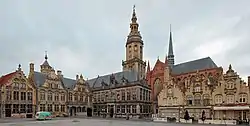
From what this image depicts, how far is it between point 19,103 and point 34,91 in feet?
13.9

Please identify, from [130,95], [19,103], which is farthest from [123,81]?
[19,103]

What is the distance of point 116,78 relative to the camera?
6256 cm

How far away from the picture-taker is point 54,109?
184ft

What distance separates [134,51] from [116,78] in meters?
11.4

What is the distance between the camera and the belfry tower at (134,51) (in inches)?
2758

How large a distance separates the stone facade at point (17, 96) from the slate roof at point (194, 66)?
3177 cm

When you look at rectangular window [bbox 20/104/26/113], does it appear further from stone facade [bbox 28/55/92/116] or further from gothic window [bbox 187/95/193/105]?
gothic window [bbox 187/95/193/105]

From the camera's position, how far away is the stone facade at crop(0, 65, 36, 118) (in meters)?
46.4

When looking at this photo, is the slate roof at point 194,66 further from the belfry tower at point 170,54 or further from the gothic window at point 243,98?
the gothic window at point 243,98

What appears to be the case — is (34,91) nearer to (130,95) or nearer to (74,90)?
(74,90)

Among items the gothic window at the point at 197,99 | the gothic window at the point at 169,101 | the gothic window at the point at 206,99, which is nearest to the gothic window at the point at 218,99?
the gothic window at the point at 206,99

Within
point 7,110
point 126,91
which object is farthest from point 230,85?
point 7,110

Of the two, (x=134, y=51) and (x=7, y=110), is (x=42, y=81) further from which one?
(x=134, y=51)

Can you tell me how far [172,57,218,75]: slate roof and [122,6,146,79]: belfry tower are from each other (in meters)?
9.89
